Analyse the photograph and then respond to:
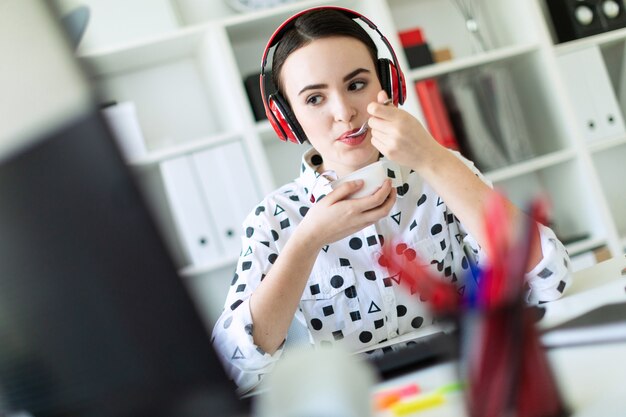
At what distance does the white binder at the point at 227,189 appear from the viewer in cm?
222

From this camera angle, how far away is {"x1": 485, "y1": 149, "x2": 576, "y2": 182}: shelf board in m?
2.44

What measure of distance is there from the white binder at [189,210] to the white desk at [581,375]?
1464 mm

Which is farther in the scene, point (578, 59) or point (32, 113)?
point (578, 59)

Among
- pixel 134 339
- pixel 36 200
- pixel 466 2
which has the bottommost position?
pixel 134 339

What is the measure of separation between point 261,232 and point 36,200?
92 cm

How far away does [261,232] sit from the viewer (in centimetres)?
136

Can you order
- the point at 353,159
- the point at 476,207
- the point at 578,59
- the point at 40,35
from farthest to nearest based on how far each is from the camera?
1. the point at 578,59
2. the point at 353,159
3. the point at 476,207
4. the point at 40,35

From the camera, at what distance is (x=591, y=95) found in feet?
8.39

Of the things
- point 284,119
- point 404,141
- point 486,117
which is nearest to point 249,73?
point 486,117

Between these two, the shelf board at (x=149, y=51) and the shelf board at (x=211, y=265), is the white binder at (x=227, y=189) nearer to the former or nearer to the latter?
the shelf board at (x=211, y=265)

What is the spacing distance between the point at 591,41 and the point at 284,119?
172 cm

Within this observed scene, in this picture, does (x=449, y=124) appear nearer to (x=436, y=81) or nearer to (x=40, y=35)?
(x=436, y=81)

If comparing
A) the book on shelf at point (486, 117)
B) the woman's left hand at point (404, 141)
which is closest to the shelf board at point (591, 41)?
the book on shelf at point (486, 117)

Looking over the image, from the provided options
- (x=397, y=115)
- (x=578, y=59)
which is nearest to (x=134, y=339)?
(x=397, y=115)
